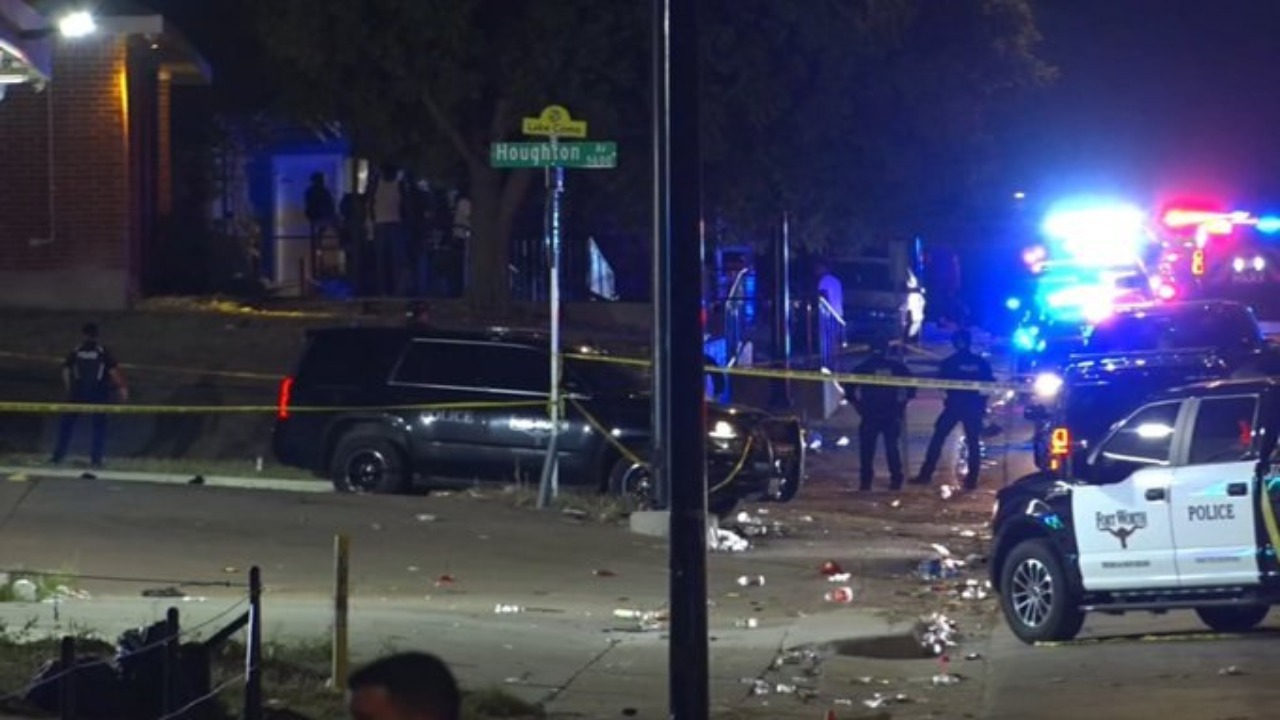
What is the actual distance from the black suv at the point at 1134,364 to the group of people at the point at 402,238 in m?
10.4

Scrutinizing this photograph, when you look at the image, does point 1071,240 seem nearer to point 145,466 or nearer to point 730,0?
point 730,0

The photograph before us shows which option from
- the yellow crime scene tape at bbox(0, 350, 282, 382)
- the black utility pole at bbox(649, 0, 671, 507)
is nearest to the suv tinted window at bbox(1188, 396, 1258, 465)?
the black utility pole at bbox(649, 0, 671, 507)

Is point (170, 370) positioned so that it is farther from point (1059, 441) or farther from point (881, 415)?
point (1059, 441)

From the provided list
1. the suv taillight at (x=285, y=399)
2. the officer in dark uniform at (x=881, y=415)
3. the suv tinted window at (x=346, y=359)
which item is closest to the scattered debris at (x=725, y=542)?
the suv tinted window at (x=346, y=359)

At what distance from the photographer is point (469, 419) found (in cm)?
2091

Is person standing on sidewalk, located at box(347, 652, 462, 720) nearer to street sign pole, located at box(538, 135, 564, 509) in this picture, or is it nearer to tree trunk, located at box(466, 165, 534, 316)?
street sign pole, located at box(538, 135, 564, 509)

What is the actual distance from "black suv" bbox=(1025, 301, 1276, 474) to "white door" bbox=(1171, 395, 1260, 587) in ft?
3.31

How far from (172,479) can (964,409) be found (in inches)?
339

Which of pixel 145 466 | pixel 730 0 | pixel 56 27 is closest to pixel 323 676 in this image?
pixel 56 27

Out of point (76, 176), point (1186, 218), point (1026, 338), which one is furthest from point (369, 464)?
point (1186, 218)

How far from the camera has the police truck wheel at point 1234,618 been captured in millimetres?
14930

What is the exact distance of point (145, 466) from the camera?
22609 mm

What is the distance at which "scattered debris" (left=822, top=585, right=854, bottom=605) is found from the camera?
16.4 m

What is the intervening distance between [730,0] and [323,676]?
58.7 ft
